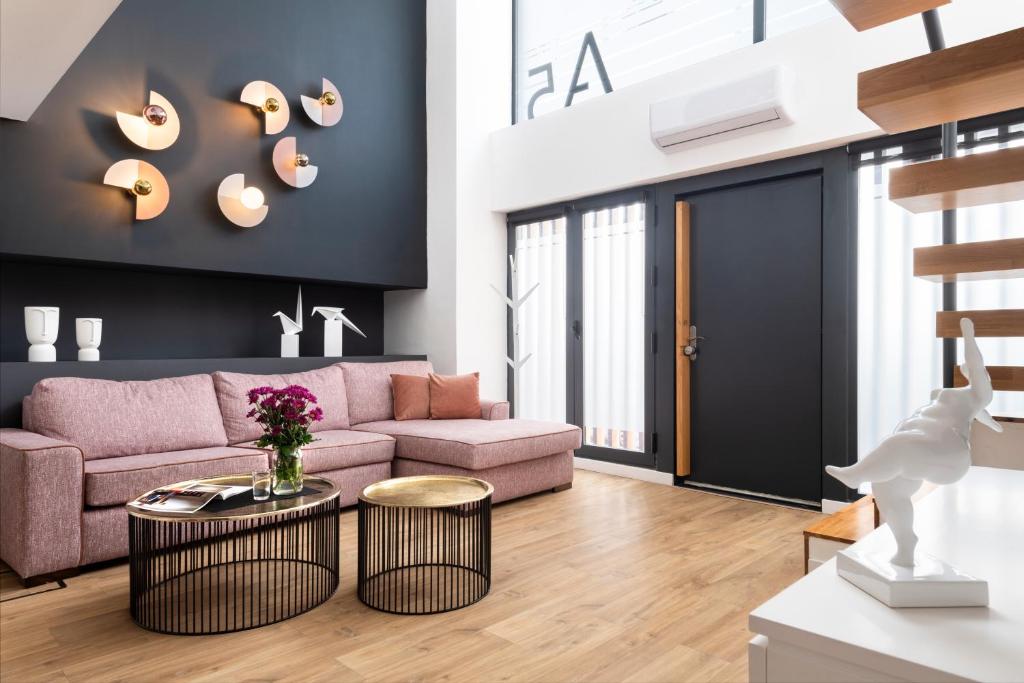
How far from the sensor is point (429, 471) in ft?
13.0

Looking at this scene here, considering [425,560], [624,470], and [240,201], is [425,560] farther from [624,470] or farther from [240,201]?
[240,201]

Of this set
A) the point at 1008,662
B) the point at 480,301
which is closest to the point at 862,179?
the point at 480,301

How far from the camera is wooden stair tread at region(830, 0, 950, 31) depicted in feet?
3.60

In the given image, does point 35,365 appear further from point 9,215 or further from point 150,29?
point 150,29

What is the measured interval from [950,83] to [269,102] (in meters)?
4.33

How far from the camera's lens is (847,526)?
2.31 metres

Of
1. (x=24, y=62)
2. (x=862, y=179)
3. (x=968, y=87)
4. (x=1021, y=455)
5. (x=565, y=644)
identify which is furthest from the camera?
(x=862, y=179)

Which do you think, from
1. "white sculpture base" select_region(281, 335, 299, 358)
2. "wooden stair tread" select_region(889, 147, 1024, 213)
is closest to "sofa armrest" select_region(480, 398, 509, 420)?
"white sculpture base" select_region(281, 335, 299, 358)

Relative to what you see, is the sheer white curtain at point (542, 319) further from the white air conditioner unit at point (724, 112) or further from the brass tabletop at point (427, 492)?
the brass tabletop at point (427, 492)

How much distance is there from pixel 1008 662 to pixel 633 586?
7.00ft

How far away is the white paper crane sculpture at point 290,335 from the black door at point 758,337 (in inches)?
A: 111

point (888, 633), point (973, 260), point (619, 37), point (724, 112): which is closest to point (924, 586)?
point (888, 633)

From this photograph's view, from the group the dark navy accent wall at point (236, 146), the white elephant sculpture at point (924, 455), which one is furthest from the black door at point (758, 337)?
the white elephant sculpture at point (924, 455)

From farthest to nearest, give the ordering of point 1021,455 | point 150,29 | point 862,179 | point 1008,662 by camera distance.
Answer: point 150,29 < point 862,179 < point 1021,455 < point 1008,662
